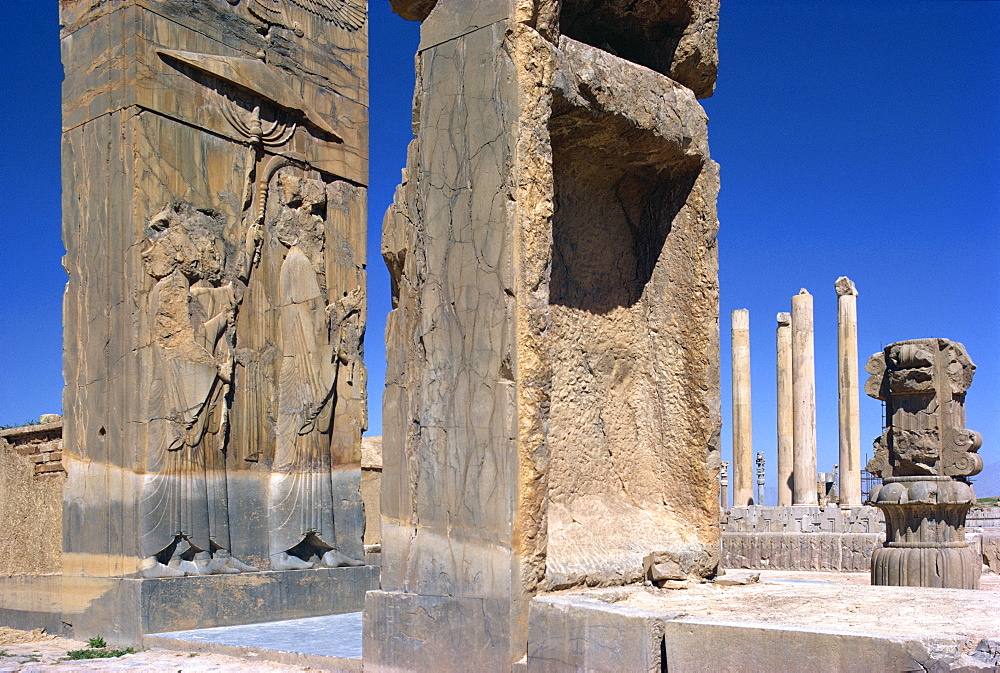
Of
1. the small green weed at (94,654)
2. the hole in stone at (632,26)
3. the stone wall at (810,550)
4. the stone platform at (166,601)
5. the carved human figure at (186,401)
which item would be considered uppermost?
the hole in stone at (632,26)

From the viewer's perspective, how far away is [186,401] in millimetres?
7703

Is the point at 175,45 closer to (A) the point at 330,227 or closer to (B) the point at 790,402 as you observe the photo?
(A) the point at 330,227

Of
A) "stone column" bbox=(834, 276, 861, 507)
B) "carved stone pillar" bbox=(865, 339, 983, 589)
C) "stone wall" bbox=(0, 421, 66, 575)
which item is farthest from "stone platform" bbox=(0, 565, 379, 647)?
"stone column" bbox=(834, 276, 861, 507)

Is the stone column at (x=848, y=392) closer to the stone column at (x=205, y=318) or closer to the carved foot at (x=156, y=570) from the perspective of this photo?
the stone column at (x=205, y=318)

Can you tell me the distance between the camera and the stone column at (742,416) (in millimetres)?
25203

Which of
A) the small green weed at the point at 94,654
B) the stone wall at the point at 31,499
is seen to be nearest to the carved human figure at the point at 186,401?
the small green weed at the point at 94,654

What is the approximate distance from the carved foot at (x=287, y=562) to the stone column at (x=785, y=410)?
19190 mm

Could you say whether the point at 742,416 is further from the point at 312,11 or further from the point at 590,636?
the point at 590,636

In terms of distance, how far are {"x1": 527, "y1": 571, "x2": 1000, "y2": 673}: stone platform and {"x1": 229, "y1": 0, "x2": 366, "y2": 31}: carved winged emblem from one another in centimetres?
659

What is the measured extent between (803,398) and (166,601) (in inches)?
749

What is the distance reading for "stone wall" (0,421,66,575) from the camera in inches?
342

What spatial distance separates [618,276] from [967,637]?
9.05ft

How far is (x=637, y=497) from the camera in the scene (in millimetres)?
5285

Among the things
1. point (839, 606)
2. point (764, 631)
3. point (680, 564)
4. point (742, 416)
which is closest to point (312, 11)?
point (680, 564)
